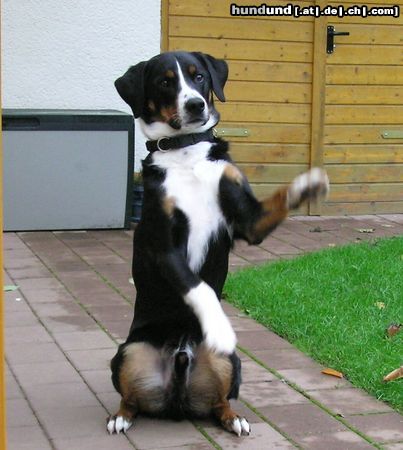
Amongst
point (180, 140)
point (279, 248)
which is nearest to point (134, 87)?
point (180, 140)

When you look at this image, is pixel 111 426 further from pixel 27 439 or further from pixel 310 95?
pixel 310 95

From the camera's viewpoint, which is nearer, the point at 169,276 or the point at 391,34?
the point at 169,276

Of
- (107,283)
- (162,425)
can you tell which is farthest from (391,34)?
(162,425)

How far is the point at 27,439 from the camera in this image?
424 centimetres

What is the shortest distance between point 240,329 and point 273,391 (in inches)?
45.3

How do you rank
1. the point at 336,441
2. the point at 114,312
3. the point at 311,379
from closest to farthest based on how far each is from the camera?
the point at 336,441
the point at 311,379
the point at 114,312

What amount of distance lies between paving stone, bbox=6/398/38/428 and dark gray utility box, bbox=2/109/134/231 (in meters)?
4.30

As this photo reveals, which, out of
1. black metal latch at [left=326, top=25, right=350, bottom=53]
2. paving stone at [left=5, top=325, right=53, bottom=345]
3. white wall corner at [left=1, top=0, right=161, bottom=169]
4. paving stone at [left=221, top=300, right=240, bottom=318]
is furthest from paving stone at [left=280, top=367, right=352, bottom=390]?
black metal latch at [left=326, top=25, right=350, bottom=53]

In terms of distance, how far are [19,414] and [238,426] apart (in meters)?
1.05

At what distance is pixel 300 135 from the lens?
396 inches

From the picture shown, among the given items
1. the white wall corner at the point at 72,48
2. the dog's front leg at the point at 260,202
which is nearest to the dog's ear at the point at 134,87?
the dog's front leg at the point at 260,202

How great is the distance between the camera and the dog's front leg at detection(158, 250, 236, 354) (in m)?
3.83

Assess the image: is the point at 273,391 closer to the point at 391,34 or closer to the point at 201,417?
the point at 201,417

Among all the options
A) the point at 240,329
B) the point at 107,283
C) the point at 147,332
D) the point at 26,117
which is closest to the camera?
the point at 147,332
